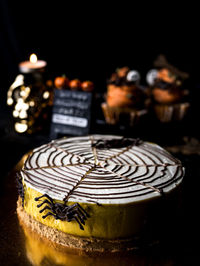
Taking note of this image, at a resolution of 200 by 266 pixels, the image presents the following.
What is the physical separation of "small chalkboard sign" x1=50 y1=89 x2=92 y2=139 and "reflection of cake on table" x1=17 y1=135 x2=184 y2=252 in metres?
1.07

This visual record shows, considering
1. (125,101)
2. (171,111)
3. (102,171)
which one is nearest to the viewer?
(102,171)

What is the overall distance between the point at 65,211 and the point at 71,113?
1.98 m

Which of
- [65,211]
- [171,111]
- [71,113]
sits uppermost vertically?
[71,113]

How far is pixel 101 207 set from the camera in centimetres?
249

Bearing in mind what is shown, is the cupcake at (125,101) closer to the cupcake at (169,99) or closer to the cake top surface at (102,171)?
the cupcake at (169,99)

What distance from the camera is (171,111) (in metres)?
5.33

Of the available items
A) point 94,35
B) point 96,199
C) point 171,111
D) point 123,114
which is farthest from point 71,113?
point 94,35

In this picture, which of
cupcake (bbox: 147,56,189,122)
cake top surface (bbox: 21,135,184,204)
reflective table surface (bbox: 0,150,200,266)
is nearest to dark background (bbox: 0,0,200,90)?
cupcake (bbox: 147,56,189,122)

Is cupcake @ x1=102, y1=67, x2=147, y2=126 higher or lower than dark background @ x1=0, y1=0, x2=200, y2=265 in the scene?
lower

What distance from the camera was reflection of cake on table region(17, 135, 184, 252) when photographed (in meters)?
2.53

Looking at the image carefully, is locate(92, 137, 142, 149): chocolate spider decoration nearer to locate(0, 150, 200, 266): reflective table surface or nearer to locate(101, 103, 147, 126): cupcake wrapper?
locate(0, 150, 200, 266): reflective table surface

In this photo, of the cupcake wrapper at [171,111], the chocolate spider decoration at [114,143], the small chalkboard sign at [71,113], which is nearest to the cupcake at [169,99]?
the cupcake wrapper at [171,111]

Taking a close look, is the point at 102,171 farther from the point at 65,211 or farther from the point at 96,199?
the point at 65,211

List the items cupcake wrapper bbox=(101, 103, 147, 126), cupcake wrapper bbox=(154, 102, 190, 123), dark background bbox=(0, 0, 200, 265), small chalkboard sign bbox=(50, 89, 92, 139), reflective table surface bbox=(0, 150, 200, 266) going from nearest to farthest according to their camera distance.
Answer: reflective table surface bbox=(0, 150, 200, 266)
small chalkboard sign bbox=(50, 89, 92, 139)
cupcake wrapper bbox=(101, 103, 147, 126)
cupcake wrapper bbox=(154, 102, 190, 123)
dark background bbox=(0, 0, 200, 265)
